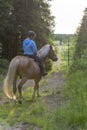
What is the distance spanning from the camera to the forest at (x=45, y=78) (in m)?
8.20

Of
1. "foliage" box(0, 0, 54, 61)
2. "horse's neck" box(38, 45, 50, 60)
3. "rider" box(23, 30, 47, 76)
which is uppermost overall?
"rider" box(23, 30, 47, 76)

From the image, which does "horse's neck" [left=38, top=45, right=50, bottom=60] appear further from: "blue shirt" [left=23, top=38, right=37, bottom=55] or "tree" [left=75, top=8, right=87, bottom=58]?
"tree" [left=75, top=8, right=87, bottom=58]

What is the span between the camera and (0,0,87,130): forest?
8.20 m

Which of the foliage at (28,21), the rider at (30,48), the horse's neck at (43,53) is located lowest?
the foliage at (28,21)

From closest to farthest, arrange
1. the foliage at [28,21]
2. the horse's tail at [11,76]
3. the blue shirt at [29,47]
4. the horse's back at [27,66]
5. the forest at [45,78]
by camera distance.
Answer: the forest at [45,78]
the horse's tail at [11,76]
the horse's back at [27,66]
the blue shirt at [29,47]
the foliage at [28,21]

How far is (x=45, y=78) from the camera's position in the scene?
20.2m

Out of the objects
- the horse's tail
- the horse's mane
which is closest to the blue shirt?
the horse's mane

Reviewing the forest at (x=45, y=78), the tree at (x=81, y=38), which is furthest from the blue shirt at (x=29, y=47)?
the tree at (x=81, y=38)

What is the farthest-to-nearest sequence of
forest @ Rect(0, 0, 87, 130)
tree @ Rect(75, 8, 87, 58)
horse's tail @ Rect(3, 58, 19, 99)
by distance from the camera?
tree @ Rect(75, 8, 87, 58) → horse's tail @ Rect(3, 58, 19, 99) → forest @ Rect(0, 0, 87, 130)

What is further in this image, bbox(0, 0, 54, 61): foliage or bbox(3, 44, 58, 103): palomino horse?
bbox(0, 0, 54, 61): foliage

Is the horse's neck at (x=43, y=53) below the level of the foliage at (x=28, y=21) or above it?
above

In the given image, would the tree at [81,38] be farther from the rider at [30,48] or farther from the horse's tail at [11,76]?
the horse's tail at [11,76]

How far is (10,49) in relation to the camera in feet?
87.6

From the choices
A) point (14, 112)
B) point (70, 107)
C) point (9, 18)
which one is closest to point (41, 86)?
point (14, 112)
